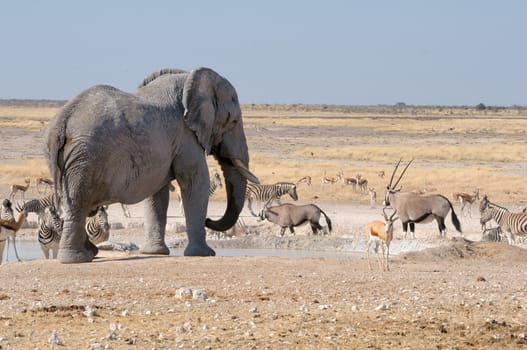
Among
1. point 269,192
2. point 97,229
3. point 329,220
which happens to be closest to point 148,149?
point 97,229

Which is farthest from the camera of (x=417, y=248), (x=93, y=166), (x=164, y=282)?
(x=417, y=248)

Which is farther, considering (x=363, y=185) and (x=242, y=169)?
(x=363, y=185)

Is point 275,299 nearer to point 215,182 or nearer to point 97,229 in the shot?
point 97,229

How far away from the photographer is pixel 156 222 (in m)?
A: 16.7

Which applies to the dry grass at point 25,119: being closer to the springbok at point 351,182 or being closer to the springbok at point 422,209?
the springbok at point 351,182

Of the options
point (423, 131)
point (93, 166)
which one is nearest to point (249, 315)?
point (93, 166)

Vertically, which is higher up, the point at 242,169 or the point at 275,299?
the point at 242,169

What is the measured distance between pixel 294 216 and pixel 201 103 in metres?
8.63

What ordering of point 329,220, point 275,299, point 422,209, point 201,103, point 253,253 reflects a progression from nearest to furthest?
point 275,299 < point 201,103 < point 253,253 < point 422,209 < point 329,220

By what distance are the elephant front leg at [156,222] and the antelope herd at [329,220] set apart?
9.08ft

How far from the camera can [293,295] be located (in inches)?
469

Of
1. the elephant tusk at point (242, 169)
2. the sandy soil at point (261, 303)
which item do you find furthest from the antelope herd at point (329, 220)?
the elephant tusk at point (242, 169)

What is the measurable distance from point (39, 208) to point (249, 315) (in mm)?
16009

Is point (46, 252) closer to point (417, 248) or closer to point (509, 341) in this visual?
point (417, 248)
